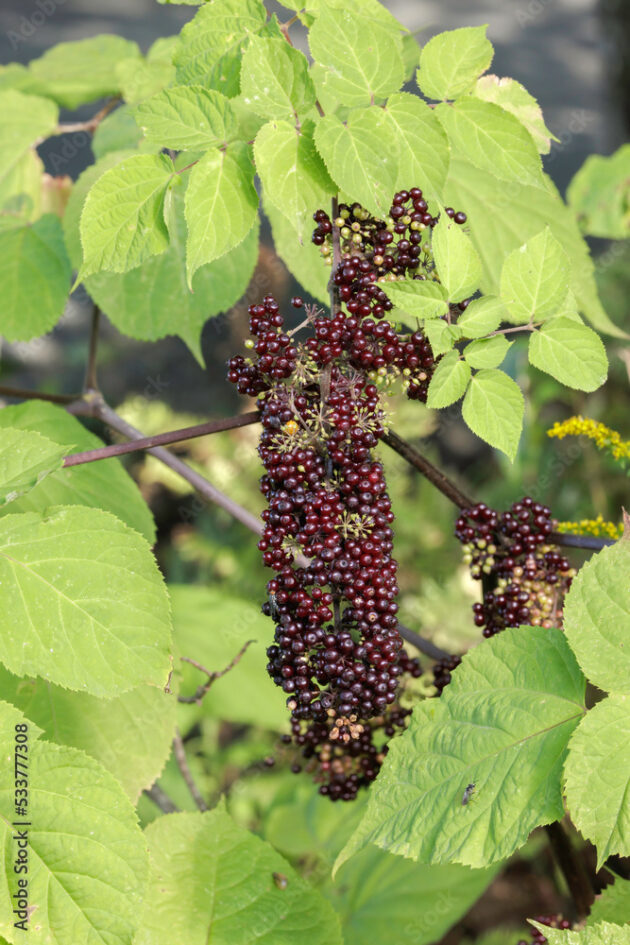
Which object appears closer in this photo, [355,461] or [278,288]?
[355,461]

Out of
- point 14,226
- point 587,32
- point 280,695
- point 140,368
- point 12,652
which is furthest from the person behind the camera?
point 587,32

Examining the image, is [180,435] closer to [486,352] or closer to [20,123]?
[486,352]

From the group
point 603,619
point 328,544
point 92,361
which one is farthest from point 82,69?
point 603,619

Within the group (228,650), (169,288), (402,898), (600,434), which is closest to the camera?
(600,434)

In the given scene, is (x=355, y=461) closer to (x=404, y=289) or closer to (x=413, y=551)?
(x=404, y=289)

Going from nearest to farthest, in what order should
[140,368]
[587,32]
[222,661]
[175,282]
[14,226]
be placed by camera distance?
[175,282]
[14,226]
[222,661]
[140,368]
[587,32]

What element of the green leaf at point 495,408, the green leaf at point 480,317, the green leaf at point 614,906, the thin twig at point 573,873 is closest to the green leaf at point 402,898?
the thin twig at point 573,873

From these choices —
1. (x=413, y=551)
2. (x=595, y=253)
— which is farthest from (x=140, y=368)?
(x=595, y=253)
